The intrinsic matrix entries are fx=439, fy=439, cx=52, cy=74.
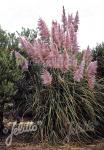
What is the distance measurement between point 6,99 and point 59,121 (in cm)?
113

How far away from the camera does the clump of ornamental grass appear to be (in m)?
8.69

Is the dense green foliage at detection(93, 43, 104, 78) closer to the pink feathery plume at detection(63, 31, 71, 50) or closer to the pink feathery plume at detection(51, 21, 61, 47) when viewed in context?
the pink feathery plume at detection(63, 31, 71, 50)

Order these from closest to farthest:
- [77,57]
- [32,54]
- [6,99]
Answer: [6,99] → [32,54] → [77,57]

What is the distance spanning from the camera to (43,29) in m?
9.36

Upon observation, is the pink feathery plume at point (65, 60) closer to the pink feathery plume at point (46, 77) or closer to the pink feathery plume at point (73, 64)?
the pink feathery plume at point (73, 64)

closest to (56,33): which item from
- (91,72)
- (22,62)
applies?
(22,62)

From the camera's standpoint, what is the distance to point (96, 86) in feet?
31.7

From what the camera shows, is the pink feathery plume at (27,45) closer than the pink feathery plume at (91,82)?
Yes

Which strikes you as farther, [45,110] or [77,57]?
[77,57]

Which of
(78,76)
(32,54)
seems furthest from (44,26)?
(78,76)

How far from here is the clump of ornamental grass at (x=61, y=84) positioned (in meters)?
8.69

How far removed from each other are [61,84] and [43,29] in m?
1.25

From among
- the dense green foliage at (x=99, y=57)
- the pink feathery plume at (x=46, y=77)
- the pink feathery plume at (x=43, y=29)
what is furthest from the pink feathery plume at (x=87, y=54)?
the dense green foliage at (x=99, y=57)

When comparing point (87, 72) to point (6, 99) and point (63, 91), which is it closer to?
point (63, 91)
